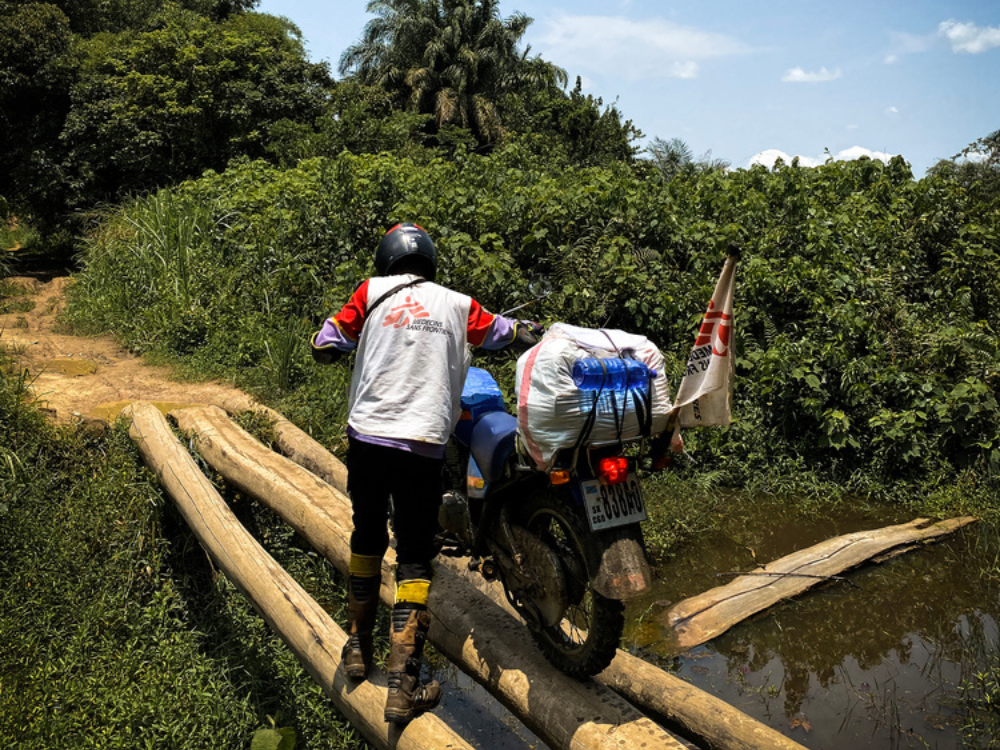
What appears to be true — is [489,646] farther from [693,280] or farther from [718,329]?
[693,280]

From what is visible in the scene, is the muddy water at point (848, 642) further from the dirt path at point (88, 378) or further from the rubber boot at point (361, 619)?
the dirt path at point (88, 378)

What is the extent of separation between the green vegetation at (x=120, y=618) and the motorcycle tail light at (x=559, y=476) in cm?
181

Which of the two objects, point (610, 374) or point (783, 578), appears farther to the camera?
point (783, 578)

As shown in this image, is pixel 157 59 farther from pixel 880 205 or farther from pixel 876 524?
pixel 876 524

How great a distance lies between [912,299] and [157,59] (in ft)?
52.7

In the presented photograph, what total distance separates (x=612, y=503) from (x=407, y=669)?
3.09 feet

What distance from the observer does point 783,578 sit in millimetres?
5230

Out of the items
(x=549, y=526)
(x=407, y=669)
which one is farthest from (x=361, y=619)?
(x=549, y=526)

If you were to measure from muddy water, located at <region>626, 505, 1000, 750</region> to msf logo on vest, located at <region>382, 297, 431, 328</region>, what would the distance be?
2671 mm

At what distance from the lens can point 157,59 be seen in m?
17.7

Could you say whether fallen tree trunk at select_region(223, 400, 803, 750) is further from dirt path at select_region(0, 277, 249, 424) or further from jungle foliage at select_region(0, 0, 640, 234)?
jungle foliage at select_region(0, 0, 640, 234)

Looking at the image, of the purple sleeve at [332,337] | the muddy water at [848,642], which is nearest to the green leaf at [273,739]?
the purple sleeve at [332,337]

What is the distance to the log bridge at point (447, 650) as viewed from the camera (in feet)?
9.28

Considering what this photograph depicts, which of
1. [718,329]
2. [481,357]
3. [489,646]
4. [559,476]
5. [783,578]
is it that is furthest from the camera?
[481,357]
